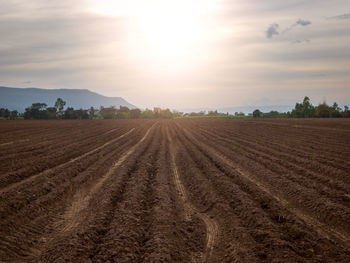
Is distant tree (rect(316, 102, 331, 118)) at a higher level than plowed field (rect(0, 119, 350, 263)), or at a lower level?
higher

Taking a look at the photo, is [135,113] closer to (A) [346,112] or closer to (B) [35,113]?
(B) [35,113]

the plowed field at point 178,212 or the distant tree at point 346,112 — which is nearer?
the plowed field at point 178,212

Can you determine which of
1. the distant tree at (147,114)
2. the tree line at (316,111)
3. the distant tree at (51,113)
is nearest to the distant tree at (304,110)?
the tree line at (316,111)

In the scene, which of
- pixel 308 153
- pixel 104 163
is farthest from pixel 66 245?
pixel 308 153

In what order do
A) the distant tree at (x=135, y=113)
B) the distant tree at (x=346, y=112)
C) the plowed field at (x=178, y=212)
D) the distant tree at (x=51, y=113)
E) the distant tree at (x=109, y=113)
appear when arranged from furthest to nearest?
the distant tree at (x=135, y=113)
the distant tree at (x=109, y=113)
the distant tree at (x=51, y=113)
the distant tree at (x=346, y=112)
the plowed field at (x=178, y=212)

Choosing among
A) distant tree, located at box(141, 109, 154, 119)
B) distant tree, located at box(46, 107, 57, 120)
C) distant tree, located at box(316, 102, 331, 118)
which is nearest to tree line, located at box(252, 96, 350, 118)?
distant tree, located at box(316, 102, 331, 118)

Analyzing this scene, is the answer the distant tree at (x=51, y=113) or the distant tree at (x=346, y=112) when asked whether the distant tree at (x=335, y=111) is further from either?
the distant tree at (x=51, y=113)

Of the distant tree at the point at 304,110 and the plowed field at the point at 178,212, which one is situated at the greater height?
the distant tree at the point at 304,110

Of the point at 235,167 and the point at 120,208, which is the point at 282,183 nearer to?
the point at 235,167

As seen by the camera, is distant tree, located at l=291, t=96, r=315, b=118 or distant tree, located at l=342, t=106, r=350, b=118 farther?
distant tree, located at l=291, t=96, r=315, b=118

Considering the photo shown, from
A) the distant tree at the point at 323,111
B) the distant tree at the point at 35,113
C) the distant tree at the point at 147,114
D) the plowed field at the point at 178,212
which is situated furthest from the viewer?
the distant tree at the point at 147,114

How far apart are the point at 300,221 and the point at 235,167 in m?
5.65

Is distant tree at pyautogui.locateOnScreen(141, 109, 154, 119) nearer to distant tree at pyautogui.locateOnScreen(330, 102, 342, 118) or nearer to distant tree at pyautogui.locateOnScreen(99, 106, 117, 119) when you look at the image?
distant tree at pyautogui.locateOnScreen(99, 106, 117, 119)

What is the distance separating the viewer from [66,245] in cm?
484
